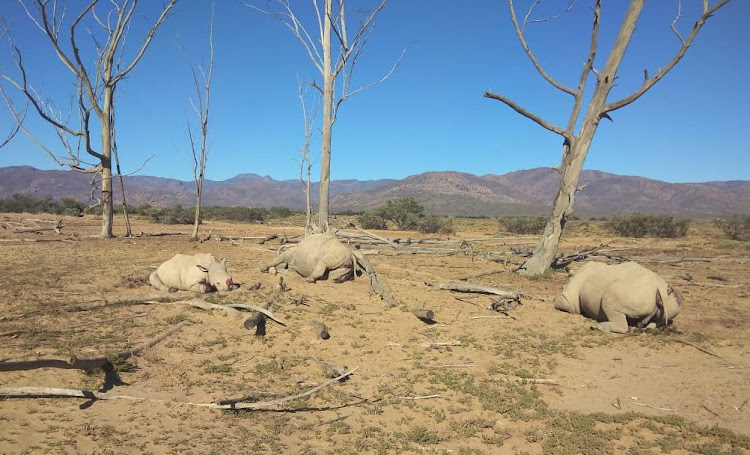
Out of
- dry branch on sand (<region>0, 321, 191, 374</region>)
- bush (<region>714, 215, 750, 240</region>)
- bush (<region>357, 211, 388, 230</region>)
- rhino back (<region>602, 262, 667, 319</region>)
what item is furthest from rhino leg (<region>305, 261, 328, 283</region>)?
bush (<region>714, 215, 750, 240</region>)

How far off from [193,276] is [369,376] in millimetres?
4887

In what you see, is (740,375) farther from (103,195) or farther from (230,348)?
(103,195)

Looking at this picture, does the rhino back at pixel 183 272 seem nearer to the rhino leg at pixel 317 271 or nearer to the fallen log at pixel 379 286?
the rhino leg at pixel 317 271

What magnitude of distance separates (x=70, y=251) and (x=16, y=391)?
38.7 ft

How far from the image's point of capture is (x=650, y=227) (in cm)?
2908

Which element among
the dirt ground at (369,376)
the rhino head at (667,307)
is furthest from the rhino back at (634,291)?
the dirt ground at (369,376)

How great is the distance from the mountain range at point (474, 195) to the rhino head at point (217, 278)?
82901mm

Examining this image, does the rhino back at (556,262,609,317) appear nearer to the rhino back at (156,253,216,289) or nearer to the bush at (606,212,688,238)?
the rhino back at (156,253,216,289)

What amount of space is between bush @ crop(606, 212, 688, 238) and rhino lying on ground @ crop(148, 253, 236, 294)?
29.4 meters

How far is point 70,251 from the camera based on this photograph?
13.8 metres

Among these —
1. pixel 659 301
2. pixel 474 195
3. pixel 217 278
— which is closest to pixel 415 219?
pixel 217 278

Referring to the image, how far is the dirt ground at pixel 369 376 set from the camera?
408cm

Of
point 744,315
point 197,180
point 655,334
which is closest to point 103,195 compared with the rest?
point 197,180

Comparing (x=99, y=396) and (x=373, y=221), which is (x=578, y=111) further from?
(x=373, y=221)
